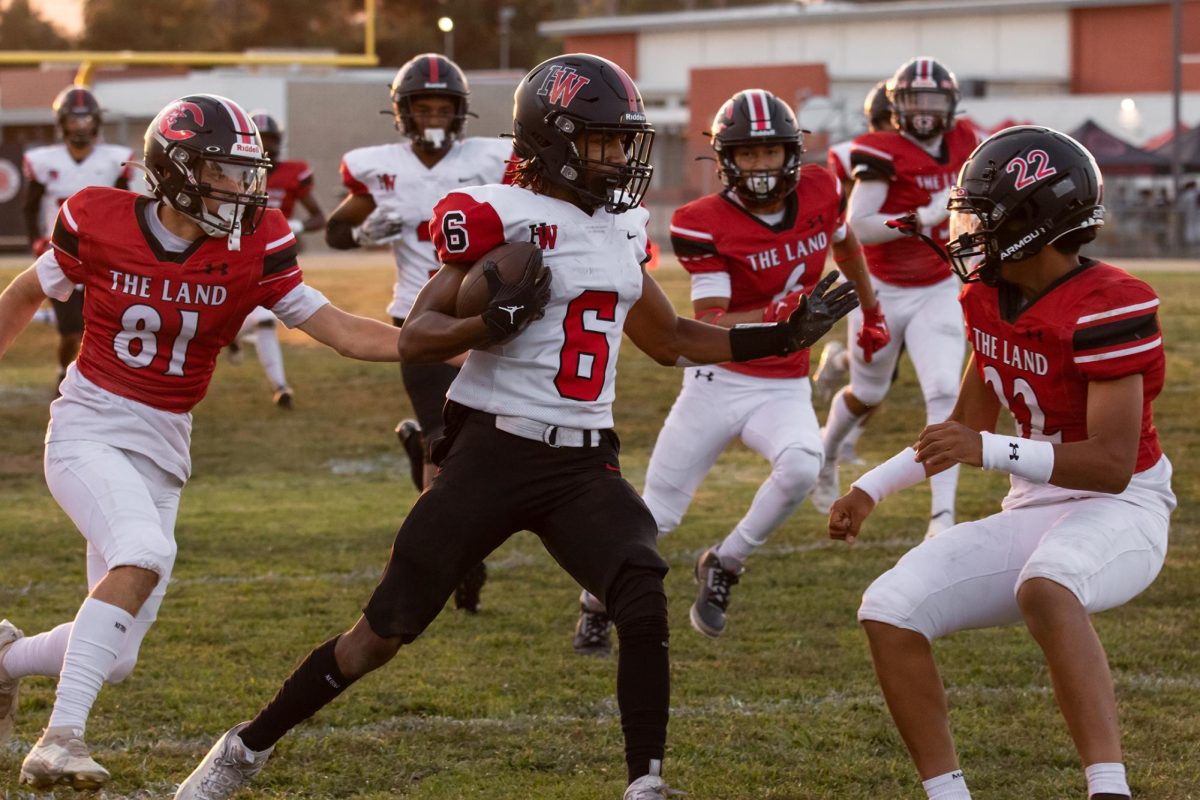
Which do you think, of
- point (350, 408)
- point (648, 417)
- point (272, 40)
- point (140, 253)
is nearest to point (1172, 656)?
point (140, 253)

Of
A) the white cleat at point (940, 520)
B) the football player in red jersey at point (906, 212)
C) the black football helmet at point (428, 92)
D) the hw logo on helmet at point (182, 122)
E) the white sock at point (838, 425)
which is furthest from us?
the white sock at point (838, 425)

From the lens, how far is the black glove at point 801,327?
168 inches

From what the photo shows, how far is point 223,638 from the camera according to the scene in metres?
5.93

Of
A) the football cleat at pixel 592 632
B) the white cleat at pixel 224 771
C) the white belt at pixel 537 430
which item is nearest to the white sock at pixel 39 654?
the white cleat at pixel 224 771

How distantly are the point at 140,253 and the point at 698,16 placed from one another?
45639 mm

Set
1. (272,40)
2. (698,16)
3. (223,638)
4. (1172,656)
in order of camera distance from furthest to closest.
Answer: (272,40), (698,16), (223,638), (1172,656)

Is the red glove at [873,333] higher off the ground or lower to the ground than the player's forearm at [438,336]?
lower

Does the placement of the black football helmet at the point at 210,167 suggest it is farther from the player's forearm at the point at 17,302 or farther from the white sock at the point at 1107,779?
the white sock at the point at 1107,779

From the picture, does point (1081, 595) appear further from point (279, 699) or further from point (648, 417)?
point (648, 417)

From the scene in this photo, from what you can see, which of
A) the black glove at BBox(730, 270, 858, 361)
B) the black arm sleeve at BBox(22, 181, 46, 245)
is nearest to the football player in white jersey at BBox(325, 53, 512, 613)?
the black glove at BBox(730, 270, 858, 361)

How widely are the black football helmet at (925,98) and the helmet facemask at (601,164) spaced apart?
13.5 ft

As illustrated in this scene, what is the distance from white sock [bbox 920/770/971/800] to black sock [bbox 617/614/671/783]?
614 millimetres

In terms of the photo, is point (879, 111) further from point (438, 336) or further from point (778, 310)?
point (438, 336)

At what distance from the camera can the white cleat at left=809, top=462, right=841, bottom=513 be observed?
8320mm
